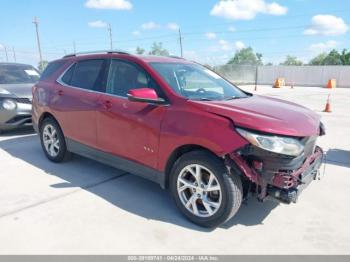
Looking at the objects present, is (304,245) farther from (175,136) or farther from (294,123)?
(175,136)

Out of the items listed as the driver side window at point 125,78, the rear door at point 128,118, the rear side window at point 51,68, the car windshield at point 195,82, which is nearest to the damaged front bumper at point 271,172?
the car windshield at point 195,82

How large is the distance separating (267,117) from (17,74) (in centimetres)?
748

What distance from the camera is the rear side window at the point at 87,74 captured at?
14.3 feet

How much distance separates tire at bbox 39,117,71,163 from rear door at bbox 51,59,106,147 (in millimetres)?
200

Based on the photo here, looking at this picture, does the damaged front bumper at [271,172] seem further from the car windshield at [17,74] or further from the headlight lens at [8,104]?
the car windshield at [17,74]

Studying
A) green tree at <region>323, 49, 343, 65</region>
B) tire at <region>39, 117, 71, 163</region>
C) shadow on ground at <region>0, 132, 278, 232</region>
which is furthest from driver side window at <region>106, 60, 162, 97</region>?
green tree at <region>323, 49, 343, 65</region>

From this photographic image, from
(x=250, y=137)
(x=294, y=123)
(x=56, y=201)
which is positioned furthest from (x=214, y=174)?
(x=56, y=201)

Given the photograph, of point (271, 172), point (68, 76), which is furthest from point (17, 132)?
point (271, 172)

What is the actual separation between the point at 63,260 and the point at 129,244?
59 cm

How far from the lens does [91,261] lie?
2.67m

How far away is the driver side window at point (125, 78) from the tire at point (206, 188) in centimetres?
101

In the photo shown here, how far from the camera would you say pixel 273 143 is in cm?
278

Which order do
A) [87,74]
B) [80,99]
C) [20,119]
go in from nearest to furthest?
1. [80,99]
2. [87,74]
3. [20,119]

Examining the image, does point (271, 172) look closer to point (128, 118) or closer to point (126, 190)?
point (128, 118)
